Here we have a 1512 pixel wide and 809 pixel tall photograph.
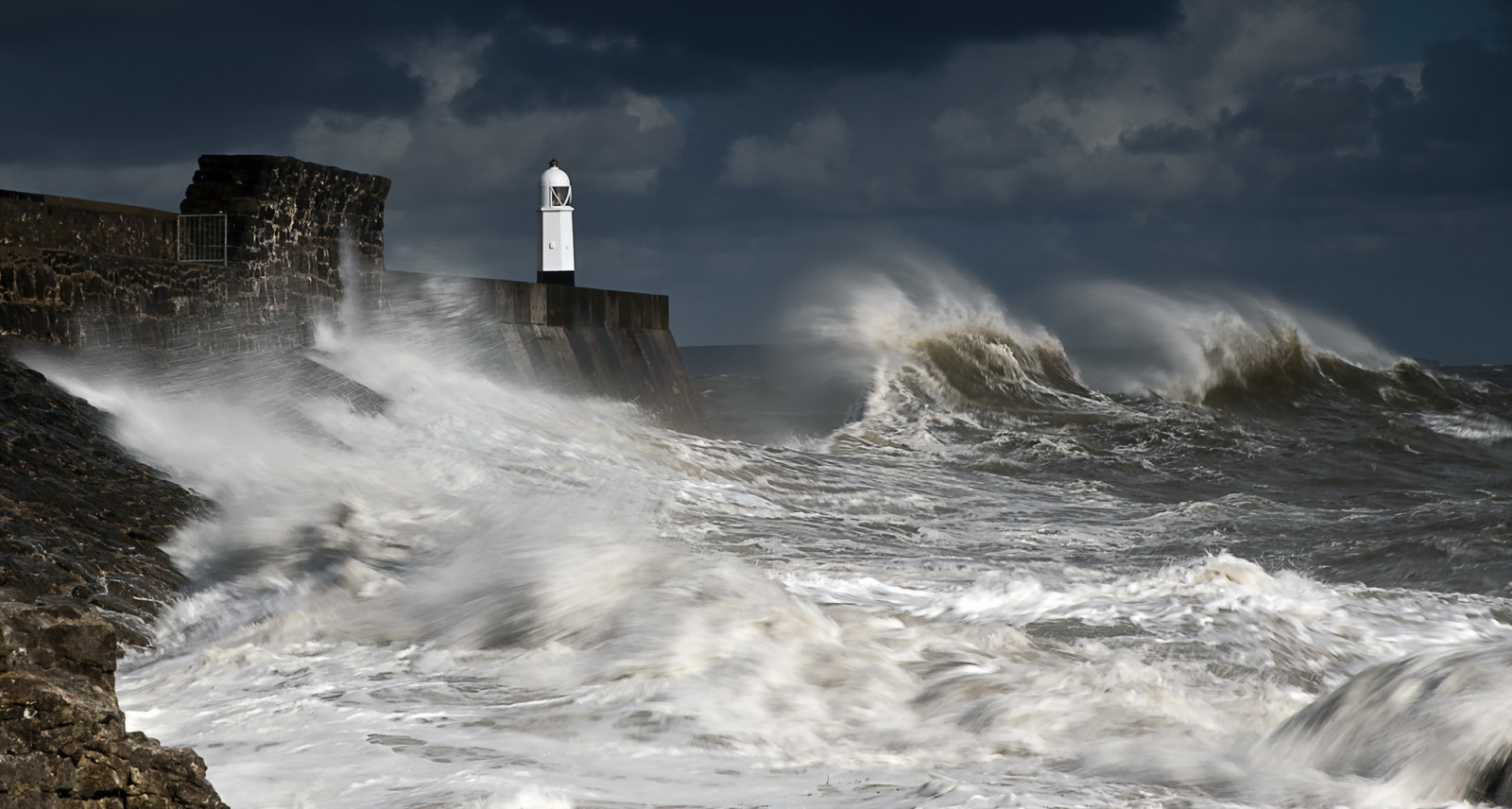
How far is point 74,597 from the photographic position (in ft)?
12.2

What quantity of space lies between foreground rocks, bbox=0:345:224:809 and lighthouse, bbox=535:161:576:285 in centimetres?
Result: 899

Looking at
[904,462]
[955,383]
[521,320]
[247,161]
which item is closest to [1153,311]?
[955,383]

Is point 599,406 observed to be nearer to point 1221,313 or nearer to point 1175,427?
point 1175,427

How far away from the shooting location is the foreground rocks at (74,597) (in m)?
1.66

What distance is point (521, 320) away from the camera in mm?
9820

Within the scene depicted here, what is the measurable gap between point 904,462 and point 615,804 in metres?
7.53

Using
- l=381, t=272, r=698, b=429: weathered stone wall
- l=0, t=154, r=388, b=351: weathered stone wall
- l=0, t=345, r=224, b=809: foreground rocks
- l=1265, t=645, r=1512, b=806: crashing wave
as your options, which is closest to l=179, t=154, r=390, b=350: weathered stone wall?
l=0, t=154, r=388, b=351: weathered stone wall

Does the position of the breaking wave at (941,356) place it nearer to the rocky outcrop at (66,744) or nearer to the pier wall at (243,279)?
the pier wall at (243,279)

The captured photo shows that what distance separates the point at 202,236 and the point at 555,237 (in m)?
7.21

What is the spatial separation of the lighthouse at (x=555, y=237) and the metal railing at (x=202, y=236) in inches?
278

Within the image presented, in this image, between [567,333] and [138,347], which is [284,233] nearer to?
[138,347]

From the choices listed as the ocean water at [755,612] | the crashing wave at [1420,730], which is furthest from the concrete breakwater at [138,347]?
the crashing wave at [1420,730]

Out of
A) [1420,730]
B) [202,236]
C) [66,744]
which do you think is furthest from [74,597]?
[202,236]

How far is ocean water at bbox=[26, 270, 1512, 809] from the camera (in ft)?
8.24
